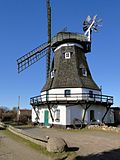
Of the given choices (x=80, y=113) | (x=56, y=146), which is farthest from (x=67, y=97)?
(x=56, y=146)

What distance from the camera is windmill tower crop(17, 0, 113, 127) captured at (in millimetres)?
30219

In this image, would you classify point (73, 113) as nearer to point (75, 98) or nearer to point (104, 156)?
point (75, 98)

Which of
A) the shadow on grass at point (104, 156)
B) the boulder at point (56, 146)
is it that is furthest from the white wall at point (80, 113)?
the shadow on grass at point (104, 156)

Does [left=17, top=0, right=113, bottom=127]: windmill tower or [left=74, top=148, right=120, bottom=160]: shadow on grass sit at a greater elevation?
[left=17, top=0, right=113, bottom=127]: windmill tower

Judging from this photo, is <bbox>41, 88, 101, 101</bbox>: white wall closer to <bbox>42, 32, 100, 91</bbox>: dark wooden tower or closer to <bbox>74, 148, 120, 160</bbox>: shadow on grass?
<bbox>42, 32, 100, 91</bbox>: dark wooden tower

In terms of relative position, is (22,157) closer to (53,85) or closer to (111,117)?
(53,85)

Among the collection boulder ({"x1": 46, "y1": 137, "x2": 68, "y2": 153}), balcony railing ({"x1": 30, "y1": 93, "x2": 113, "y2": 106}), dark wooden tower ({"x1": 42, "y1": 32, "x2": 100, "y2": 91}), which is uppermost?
dark wooden tower ({"x1": 42, "y1": 32, "x2": 100, "y2": 91})

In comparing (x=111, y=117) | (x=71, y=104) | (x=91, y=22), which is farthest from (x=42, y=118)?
(x=91, y=22)

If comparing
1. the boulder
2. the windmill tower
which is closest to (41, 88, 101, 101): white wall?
the windmill tower

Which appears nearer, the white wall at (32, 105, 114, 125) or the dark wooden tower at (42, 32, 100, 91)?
the white wall at (32, 105, 114, 125)

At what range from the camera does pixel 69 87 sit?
31344mm

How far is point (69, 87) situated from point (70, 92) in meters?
0.64

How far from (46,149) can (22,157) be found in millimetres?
1827

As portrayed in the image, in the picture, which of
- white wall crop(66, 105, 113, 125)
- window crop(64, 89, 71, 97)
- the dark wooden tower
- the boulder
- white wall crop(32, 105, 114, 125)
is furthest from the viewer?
the dark wooden tower
